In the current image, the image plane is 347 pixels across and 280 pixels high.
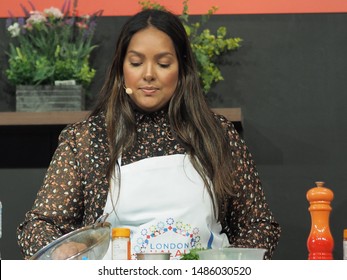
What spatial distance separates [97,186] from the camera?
223cm

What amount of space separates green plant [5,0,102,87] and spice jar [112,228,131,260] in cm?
137

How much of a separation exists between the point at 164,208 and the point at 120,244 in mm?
482

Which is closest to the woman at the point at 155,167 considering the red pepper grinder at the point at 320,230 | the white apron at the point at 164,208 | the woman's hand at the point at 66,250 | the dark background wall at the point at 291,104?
the white apron at the point at 164,208

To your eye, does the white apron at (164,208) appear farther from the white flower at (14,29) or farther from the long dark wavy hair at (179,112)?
the white flower at (14,29)

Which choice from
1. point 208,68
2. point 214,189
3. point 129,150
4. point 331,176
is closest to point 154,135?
point 129,150

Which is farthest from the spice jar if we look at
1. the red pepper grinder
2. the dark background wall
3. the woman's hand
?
the dark background wall

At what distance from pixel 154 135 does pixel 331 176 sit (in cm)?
98

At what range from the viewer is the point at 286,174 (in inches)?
122

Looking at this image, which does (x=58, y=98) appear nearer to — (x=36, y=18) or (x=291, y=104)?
(x=36, y=18)

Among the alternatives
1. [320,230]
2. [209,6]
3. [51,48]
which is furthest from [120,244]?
[209,6]

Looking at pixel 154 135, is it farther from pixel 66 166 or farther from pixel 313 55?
pixel 313 55

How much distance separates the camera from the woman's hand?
1.52 meters

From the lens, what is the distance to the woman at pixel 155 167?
2.16 metres
